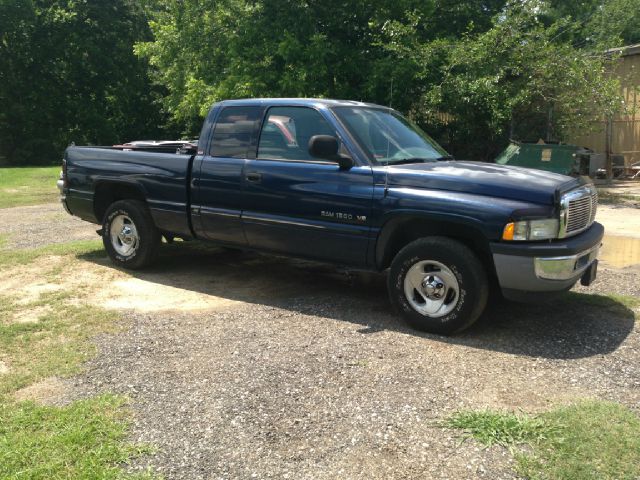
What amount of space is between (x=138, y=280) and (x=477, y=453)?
4.61 meters

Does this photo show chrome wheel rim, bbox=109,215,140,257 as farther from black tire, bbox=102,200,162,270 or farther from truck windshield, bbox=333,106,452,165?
truck windshield, bbox=333,106,452,165

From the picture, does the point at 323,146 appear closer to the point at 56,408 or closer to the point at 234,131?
the point at 234,131

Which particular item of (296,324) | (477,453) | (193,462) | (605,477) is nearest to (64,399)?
(193,462)

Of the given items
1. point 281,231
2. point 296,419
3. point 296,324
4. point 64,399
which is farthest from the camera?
point 281,231

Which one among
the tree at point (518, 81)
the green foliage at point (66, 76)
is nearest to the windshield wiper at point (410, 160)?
the tree at point (518, 81)

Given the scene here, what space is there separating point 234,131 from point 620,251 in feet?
18.1

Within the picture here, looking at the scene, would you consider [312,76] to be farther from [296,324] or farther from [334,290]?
[296,324]

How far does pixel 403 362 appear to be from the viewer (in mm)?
4336

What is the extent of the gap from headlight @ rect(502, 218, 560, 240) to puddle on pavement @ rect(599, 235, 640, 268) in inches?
129

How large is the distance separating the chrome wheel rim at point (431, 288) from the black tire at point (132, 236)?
10.6 ft

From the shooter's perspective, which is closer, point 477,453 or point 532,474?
point 532,474

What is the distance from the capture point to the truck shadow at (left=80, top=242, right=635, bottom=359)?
15.6ft

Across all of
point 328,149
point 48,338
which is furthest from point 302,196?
point 48,338

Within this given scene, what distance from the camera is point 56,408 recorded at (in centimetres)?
362
